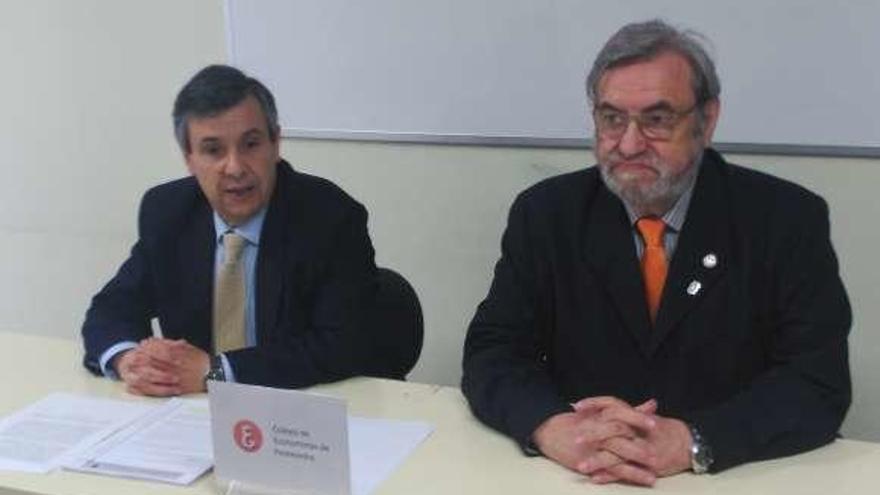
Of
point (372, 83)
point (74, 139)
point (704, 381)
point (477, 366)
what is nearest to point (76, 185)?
point (74, 139)

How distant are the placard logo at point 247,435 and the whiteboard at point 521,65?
150 cm

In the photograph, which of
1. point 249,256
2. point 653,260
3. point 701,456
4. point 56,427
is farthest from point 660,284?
point 56,427

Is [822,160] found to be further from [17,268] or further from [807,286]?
[17,268]

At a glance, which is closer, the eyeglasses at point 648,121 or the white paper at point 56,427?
the white paper at point 56,427

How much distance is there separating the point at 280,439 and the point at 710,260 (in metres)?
0.85

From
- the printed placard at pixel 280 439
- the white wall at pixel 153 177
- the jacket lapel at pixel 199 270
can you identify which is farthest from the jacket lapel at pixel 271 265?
the white wall at pixel 153 177

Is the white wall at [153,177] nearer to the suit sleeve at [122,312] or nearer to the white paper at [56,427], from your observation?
the suit sleeve at [122,312]

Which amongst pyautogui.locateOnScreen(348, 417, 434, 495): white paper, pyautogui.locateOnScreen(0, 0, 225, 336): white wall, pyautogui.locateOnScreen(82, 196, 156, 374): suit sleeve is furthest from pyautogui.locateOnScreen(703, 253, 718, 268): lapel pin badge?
pyautogui.locateOnScreen(0, 0, 225, 336): white wall

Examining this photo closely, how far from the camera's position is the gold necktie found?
83.0 inches

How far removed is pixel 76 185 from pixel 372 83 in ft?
3.98

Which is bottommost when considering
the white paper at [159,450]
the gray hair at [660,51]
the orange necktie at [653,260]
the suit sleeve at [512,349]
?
the white paper at [159,450]

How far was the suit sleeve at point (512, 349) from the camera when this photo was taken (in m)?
1.63

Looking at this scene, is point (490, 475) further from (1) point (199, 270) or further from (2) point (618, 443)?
(1) point (199, 270)

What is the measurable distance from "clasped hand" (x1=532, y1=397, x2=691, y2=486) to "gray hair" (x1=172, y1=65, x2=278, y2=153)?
0.95 metres
